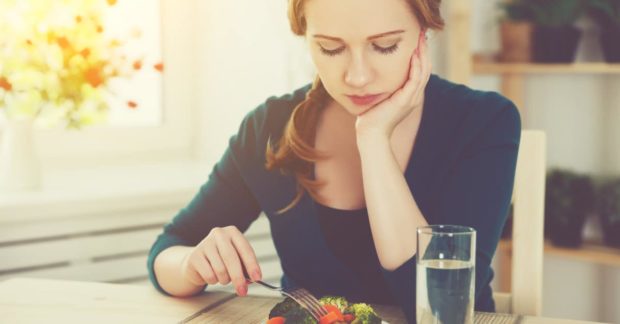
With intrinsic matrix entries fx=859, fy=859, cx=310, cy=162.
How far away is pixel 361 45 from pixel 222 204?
18.6 inches

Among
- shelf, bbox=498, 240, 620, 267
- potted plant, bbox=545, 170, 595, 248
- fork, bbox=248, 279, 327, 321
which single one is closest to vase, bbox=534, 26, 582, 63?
potted plant, bbox=545, 170, 595, 248

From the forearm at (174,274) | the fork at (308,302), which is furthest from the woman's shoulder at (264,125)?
the fork at (308,302)

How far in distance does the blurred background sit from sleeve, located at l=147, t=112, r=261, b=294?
628mm

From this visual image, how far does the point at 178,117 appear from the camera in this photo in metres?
2.65

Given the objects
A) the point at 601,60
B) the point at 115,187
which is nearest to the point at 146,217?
the point at 115,187

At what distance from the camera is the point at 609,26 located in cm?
263

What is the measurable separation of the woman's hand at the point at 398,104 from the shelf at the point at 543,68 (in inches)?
56.8

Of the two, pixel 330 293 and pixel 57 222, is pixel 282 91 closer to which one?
pixel 57 222

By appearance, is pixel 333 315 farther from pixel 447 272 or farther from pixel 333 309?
pixel 447 272

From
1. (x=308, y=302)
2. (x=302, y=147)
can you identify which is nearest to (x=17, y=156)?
(x=302, y=147)

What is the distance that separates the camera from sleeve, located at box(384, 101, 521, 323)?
4.10 ft

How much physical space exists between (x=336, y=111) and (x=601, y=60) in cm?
159

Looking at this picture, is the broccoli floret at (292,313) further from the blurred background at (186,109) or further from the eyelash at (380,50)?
the blurred background at (186,109)

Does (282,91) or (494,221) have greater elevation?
(282,91)
